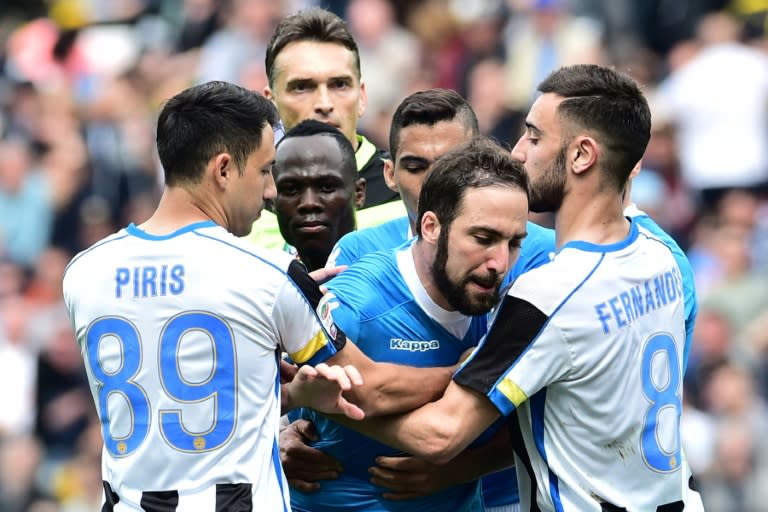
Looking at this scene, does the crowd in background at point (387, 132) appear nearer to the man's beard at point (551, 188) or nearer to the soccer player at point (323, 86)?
the soccer player at point (323, 86)

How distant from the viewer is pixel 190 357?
4715 mm

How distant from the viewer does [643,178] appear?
37.6 ft

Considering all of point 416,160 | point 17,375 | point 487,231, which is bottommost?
point 17,375

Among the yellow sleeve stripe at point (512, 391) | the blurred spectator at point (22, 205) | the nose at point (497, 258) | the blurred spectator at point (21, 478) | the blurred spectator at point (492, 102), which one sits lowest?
the blurred spectator at point (21, 478)

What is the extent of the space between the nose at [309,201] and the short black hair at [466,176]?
94cm

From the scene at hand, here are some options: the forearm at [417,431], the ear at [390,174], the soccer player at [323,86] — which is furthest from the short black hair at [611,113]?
the soccer player at [323,86]

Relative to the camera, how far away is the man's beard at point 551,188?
529 cm

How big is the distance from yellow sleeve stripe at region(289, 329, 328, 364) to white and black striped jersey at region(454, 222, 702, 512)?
51 centimetres

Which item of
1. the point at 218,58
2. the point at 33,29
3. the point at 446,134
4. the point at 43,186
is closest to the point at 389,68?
the point at 218,58

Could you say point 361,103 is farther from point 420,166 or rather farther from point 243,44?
point 243,44

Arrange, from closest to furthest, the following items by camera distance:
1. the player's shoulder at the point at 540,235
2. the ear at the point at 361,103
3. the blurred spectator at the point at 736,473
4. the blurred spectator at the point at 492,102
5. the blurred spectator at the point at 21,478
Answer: the player's shoulder at the point at 540,235 → the ear at the point at 361,103 → the blurred spectator at the point at 736,473 → the blurred spectator at the point at 492,102 → the blurred spectator at the point at 21,478

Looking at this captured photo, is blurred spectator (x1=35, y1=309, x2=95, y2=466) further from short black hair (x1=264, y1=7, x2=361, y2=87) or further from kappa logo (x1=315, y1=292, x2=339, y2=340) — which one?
kappa logo (x1=315, y1=292, x2=339, y2=340)

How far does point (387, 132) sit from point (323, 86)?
15.2ft

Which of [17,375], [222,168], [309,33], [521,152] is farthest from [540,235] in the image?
[17,375]
